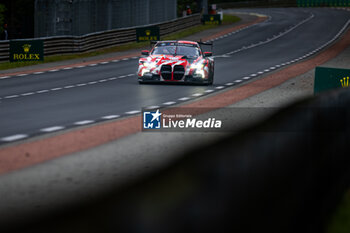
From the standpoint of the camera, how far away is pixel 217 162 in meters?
4.17

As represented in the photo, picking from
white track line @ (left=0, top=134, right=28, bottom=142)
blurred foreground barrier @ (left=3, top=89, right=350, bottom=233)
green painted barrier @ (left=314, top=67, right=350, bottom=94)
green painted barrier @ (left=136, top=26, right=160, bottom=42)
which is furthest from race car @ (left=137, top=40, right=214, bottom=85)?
green painted barrier @ (left=136, top=26, right=160, bottom=42)

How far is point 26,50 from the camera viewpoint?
34.5 meters

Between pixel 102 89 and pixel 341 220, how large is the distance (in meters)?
16.6

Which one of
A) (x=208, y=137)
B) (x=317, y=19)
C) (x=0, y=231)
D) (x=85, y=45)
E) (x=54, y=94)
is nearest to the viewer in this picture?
(x=0, y=231)

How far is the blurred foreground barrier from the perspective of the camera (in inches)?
127

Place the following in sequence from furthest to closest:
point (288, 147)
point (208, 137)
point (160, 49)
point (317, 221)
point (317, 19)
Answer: point (317, 19) → point (160, 49) → point (208, 137) → point (317, 221) → point (288, 147)

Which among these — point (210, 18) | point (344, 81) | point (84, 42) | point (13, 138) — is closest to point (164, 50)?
point (344, 81)

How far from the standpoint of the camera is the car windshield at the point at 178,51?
24.5 meters

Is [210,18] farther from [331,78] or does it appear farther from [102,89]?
[331,78]

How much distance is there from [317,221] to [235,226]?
2597 mm

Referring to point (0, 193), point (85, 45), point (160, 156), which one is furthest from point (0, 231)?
point (85, 45)

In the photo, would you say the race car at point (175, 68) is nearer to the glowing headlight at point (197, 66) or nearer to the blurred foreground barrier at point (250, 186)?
the glowing headlight at point (197, 66)

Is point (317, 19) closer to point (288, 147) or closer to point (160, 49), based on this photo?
point (160, 49)

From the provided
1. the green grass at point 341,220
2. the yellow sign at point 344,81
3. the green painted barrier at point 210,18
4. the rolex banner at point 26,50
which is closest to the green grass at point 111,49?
the rolex banner at point 26,50
